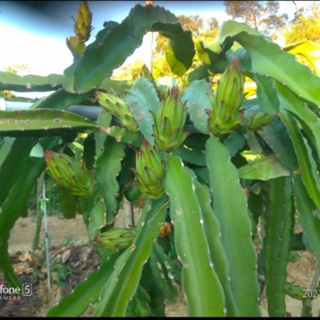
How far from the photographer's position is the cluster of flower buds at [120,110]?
70cm

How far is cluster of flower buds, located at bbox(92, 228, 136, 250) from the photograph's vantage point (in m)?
0.61

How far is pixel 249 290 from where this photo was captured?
52 cm

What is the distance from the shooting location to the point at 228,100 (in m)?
0.63

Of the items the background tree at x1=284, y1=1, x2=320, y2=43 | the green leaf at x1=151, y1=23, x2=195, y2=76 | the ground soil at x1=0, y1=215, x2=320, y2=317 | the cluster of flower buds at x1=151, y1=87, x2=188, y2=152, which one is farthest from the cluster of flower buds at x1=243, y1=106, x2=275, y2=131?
the background tree at x1=284, y1=1, x2=320, y2=43

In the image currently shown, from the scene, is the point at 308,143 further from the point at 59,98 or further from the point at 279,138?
the point at 59,98

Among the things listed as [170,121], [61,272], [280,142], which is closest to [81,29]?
[170,121]

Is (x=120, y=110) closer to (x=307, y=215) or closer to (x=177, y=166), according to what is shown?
(x=177, y=166)

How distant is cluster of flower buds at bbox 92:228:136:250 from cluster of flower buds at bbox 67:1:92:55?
36 centimetres

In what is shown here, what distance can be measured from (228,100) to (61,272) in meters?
1.68

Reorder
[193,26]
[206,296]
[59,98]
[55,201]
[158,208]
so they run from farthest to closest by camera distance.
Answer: [193,26] < [55,201] < [59,98] < [158,208] < [206,296]

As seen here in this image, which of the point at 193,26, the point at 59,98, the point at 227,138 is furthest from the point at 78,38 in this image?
the point at 193,26

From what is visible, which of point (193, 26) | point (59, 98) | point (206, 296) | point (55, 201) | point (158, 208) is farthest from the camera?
point (193, 26)

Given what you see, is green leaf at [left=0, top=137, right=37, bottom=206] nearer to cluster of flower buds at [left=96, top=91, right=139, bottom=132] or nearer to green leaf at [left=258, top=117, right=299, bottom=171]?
cluster of flower buds at [left=96, top=91, right=139, bottom=132]

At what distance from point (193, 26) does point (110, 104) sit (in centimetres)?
555
